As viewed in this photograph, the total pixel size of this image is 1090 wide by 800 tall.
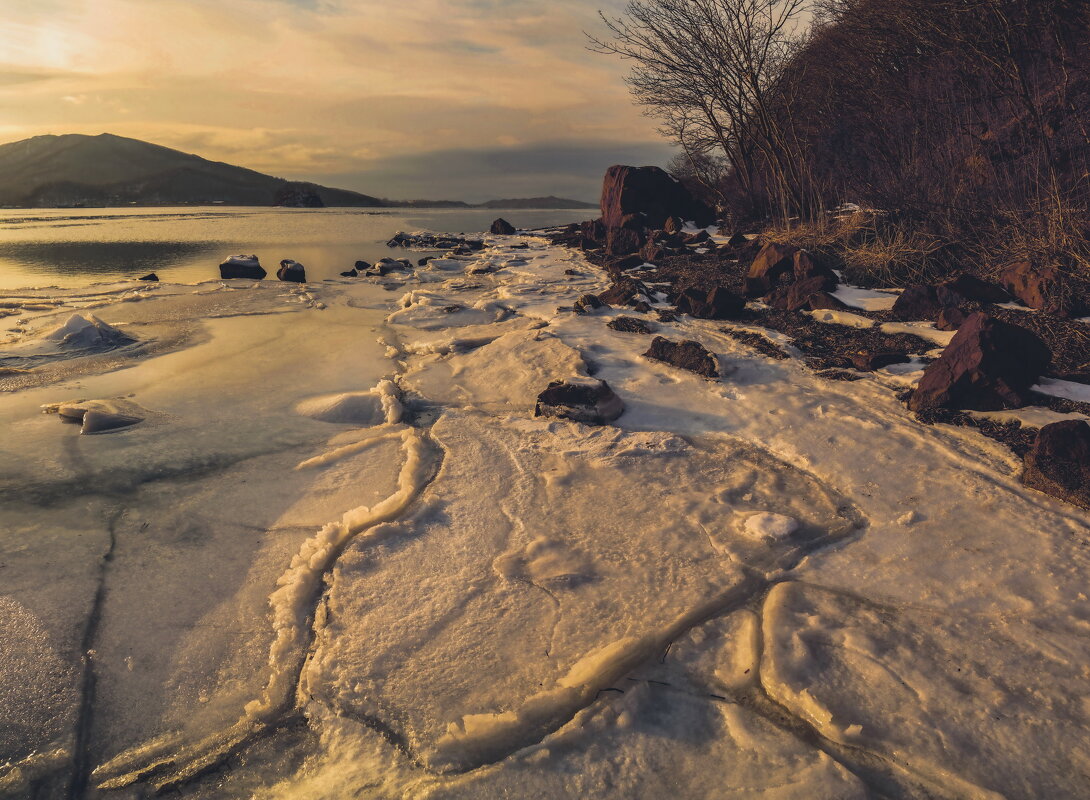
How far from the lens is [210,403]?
4.01m

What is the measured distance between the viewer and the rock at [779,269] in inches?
240

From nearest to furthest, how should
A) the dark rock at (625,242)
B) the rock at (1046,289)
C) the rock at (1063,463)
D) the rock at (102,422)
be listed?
the rock at (1063,463), the rock at (102,422), the rock at (1046,289), the dark rock at (625,242)

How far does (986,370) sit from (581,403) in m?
2.27

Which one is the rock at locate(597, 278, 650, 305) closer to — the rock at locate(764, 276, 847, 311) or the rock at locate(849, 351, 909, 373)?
the rock at locate(764, 276, 847, 311)

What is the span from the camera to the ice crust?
1.47 meters

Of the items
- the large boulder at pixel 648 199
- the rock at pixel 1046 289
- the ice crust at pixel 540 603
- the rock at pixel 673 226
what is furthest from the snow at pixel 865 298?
the large boulder at pixel 648 199

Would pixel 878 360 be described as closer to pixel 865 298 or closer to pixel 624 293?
pixel 865 298

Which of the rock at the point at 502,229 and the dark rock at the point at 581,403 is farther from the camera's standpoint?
the rock at the point at 502,229

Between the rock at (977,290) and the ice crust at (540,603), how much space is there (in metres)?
1.70

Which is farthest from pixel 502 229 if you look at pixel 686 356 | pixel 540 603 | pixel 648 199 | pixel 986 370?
pixel 540 603

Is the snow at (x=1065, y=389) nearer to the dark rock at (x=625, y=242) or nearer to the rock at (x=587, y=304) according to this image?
the rock at (x=587, y=304)

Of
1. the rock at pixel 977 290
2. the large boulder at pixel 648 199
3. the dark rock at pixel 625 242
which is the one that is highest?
the large boulder at pixel 648 199

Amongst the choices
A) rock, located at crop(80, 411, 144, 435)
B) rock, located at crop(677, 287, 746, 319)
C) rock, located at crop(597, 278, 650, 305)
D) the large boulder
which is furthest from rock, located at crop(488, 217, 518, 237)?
rock, located at crop(80, 411, 144, 435)

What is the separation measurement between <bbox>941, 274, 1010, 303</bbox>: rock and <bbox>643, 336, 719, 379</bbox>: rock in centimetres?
247
